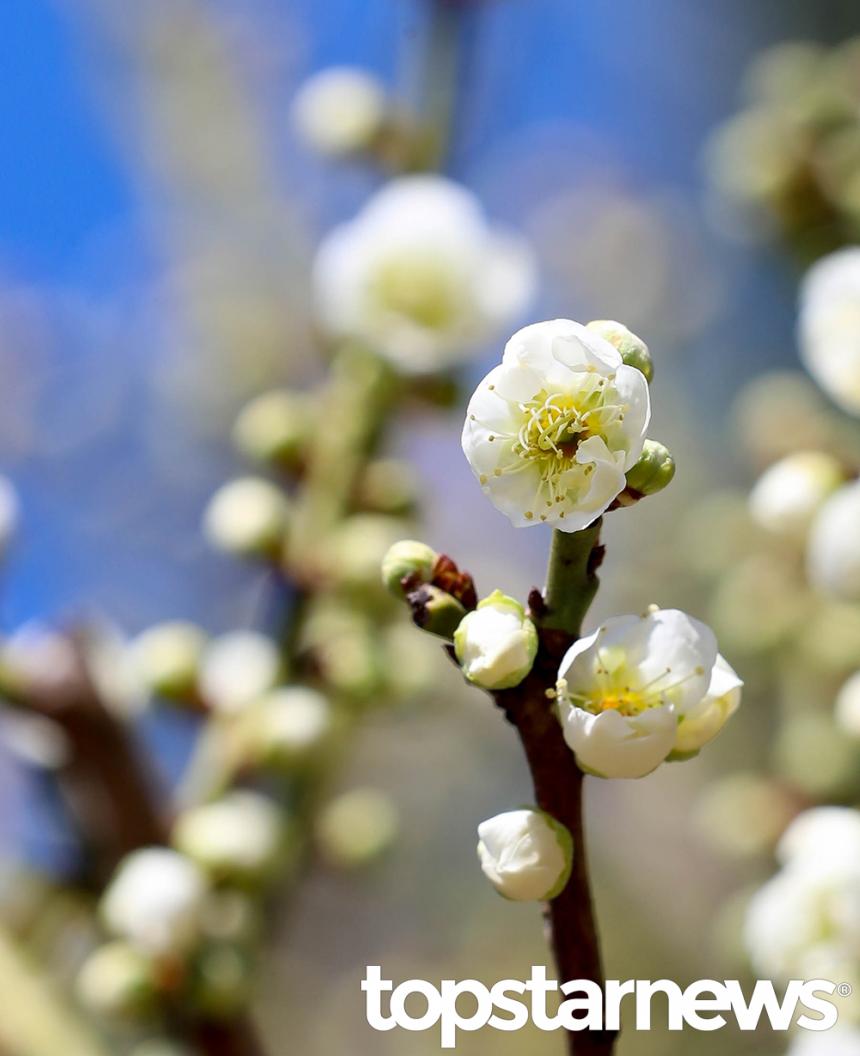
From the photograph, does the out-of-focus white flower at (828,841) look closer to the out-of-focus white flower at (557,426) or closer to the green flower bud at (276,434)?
the out-of-focus white flower at (557,426)

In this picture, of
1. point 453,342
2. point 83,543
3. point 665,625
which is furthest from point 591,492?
point 83,543

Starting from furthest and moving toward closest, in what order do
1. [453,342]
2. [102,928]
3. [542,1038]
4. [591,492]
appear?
[542,1038] < [453,342] < [102,928] < [591,492]

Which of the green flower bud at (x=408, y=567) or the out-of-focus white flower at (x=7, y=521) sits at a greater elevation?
the out-of-focus white flower at (x=7, y=521)

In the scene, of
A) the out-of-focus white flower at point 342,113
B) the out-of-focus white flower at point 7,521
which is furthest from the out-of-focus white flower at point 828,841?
the out-of-focus white flower at point 342,113

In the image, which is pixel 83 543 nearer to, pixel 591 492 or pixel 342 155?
pixel 342 155

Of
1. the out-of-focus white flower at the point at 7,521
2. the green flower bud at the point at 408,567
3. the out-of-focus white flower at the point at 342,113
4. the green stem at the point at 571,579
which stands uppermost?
the out-of-focus white flower at the point at 342,113

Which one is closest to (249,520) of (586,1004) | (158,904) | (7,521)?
(7,521)

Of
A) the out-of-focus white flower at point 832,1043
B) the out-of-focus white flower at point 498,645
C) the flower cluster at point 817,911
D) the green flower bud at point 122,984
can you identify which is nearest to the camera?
the out-of-focus white flower at point 498,645
